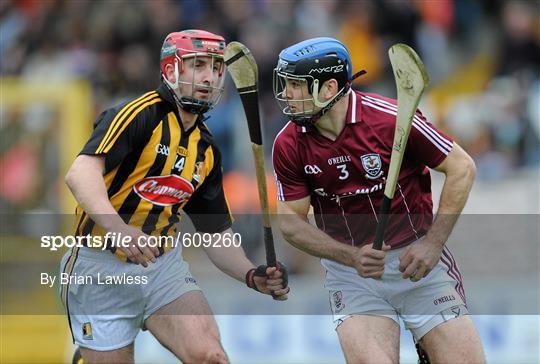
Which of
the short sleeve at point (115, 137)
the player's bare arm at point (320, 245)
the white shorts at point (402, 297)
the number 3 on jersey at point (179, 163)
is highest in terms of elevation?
the short sleeve at point (115, 137)

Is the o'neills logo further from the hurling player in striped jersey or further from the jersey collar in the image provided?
the jersey collar

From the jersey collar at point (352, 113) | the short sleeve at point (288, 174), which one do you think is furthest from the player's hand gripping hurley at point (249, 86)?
the jersey collar at point (352, 113)

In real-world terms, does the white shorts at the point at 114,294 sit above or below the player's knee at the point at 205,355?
above

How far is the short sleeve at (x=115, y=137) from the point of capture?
5.19m

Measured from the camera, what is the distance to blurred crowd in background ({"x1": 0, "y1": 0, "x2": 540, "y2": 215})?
932 cm

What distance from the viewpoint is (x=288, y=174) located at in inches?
212

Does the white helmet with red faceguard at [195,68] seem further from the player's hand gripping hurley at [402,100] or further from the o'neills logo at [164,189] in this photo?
the player's hand gripping hurley at [402,100]

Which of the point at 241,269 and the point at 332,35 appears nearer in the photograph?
the point at 241,269

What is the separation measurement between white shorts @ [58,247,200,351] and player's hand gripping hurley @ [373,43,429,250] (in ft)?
3.60

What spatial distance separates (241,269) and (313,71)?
1.12 meters

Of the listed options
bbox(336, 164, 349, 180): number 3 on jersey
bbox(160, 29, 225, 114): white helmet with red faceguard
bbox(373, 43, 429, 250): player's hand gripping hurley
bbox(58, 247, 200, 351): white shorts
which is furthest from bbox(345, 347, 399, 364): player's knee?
bbox(160, 29, 225, 114): white helmet with red faceguard

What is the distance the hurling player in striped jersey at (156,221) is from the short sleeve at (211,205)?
3.9 inches

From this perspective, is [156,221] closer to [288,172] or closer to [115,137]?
[115,137]

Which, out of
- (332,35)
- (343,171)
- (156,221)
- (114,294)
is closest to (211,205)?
(156,221)
